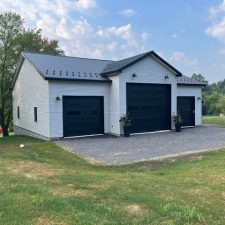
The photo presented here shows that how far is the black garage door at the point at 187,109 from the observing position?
20.4 m

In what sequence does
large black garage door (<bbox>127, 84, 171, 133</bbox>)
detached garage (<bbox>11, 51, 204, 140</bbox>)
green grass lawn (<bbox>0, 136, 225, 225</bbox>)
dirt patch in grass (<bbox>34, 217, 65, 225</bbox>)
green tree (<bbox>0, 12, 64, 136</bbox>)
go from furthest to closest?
green tree (<bbox>0, 12, 64, 136</bbox>)
large black garage door (<bbox>127, 84, 171, 133</bbox>)
detached garage (<bbox>11, 51, 204, 140</bbox>)
green grass lawn (<bbox>0, 136, 225, 225</bbox>)
dirt patch in grass (<bbox>34, 217, 65, 225</bbox>)

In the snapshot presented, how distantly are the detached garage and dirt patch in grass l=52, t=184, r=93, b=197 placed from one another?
9.54m

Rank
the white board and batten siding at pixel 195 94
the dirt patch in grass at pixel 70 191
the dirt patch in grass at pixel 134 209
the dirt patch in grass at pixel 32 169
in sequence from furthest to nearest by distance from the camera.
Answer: the white board and batten siding at pixel 195 94 → the dirt patch in grass at pixel 32 169 → the dirt patch in grass at pixel 70 191 → the dirt patch in grass at pixel 134 209

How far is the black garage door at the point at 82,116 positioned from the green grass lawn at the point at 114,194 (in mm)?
6693

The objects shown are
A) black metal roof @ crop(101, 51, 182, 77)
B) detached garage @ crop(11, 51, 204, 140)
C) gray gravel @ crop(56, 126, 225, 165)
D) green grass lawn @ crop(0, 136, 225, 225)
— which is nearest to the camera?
green grass lawn @ crop(0, 136, 225, 225)

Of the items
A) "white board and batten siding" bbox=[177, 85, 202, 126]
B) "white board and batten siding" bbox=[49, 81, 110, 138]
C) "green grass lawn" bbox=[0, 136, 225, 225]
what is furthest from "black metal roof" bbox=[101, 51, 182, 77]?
"green grass lawn" bbox=[0, 136, 225, 225]

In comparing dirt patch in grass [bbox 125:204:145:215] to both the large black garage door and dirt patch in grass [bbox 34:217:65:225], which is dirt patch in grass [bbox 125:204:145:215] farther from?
the large black garage door

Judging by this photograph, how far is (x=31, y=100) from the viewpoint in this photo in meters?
18.4

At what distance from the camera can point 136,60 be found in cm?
1700

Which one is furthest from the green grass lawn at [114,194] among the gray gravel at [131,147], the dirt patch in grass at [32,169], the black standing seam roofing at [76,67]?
the black standing seam roofing at [76,67]

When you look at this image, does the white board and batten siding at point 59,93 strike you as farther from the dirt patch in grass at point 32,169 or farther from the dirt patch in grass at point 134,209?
the dirt patch in grass at point 134,209

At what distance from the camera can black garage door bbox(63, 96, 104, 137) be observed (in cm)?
1603

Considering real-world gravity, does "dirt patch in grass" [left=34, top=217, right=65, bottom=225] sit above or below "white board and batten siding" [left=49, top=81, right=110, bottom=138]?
below

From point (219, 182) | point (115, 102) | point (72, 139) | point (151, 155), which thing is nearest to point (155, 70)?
point (115, 102)
